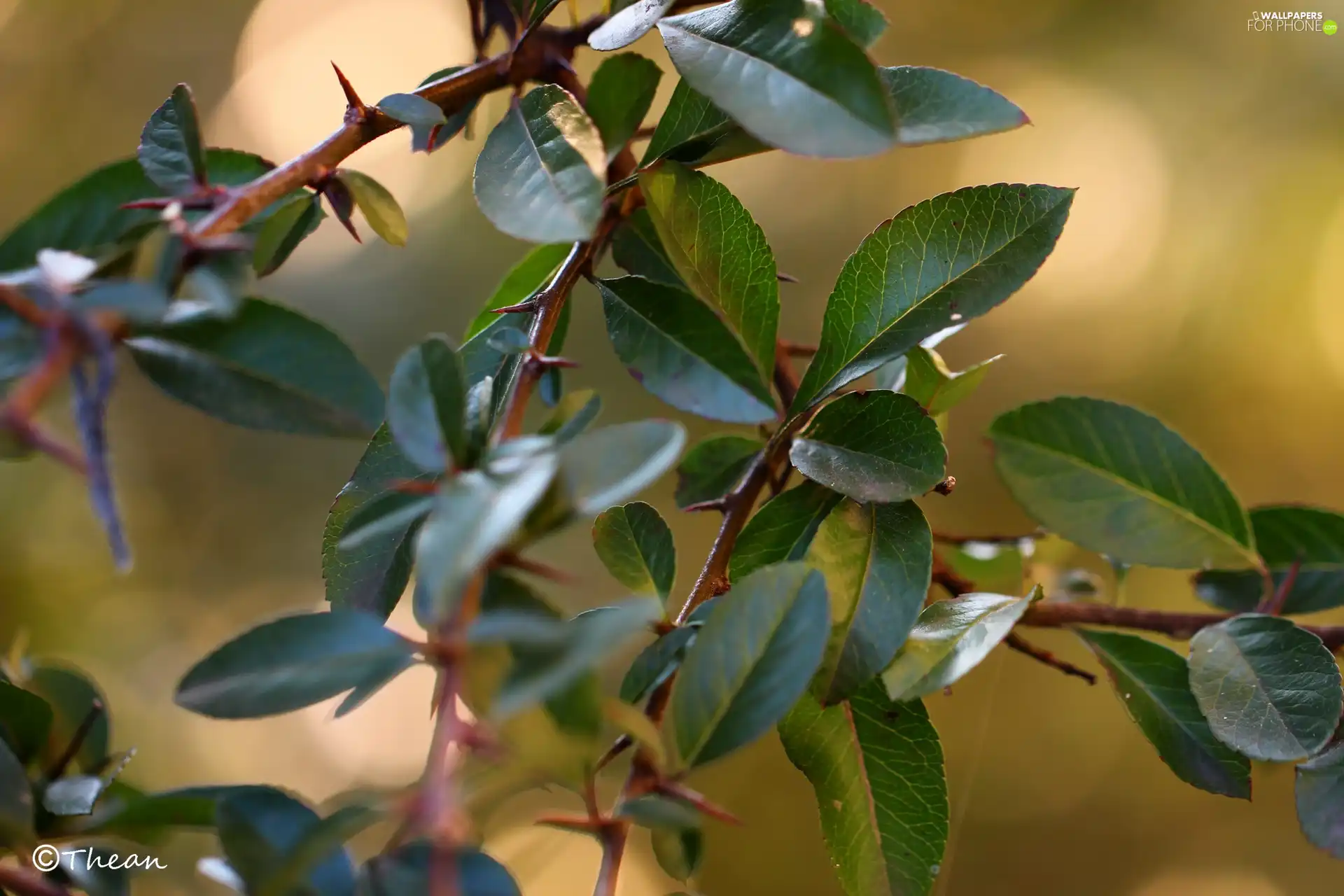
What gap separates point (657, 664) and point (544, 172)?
0.43 ft

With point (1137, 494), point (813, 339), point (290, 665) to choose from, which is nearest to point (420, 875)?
point (290, 665)

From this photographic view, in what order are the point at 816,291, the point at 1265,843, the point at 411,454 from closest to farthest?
the point at 411,454, the point at 1265,843, the point at 816,291

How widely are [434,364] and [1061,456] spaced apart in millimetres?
268

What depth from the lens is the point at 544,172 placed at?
0.79ft

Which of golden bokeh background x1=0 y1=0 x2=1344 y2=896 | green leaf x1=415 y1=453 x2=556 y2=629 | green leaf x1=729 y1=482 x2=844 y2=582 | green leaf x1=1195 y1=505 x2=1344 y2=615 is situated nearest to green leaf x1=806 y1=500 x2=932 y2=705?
green leaf x1=729 y1=482 x2=844 y2=582

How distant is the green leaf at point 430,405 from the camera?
18cm

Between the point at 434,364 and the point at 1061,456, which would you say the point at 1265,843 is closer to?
the point at 1061,456

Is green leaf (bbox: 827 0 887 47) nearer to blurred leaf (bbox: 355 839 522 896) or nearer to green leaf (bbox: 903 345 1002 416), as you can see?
green leaf (bbox: 903 345 1002 416)

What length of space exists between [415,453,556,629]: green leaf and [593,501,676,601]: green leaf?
111 millimetres

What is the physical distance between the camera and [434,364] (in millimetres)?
196

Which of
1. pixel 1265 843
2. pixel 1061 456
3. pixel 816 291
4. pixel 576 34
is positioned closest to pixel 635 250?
pixel 576 34

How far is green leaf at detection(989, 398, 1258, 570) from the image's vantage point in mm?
360

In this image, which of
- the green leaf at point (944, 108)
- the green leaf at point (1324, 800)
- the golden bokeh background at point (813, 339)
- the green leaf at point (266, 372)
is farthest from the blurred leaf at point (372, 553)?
the golden bokeh background at point (813, 339)

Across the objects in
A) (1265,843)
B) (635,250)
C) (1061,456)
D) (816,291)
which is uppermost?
(635,250)
